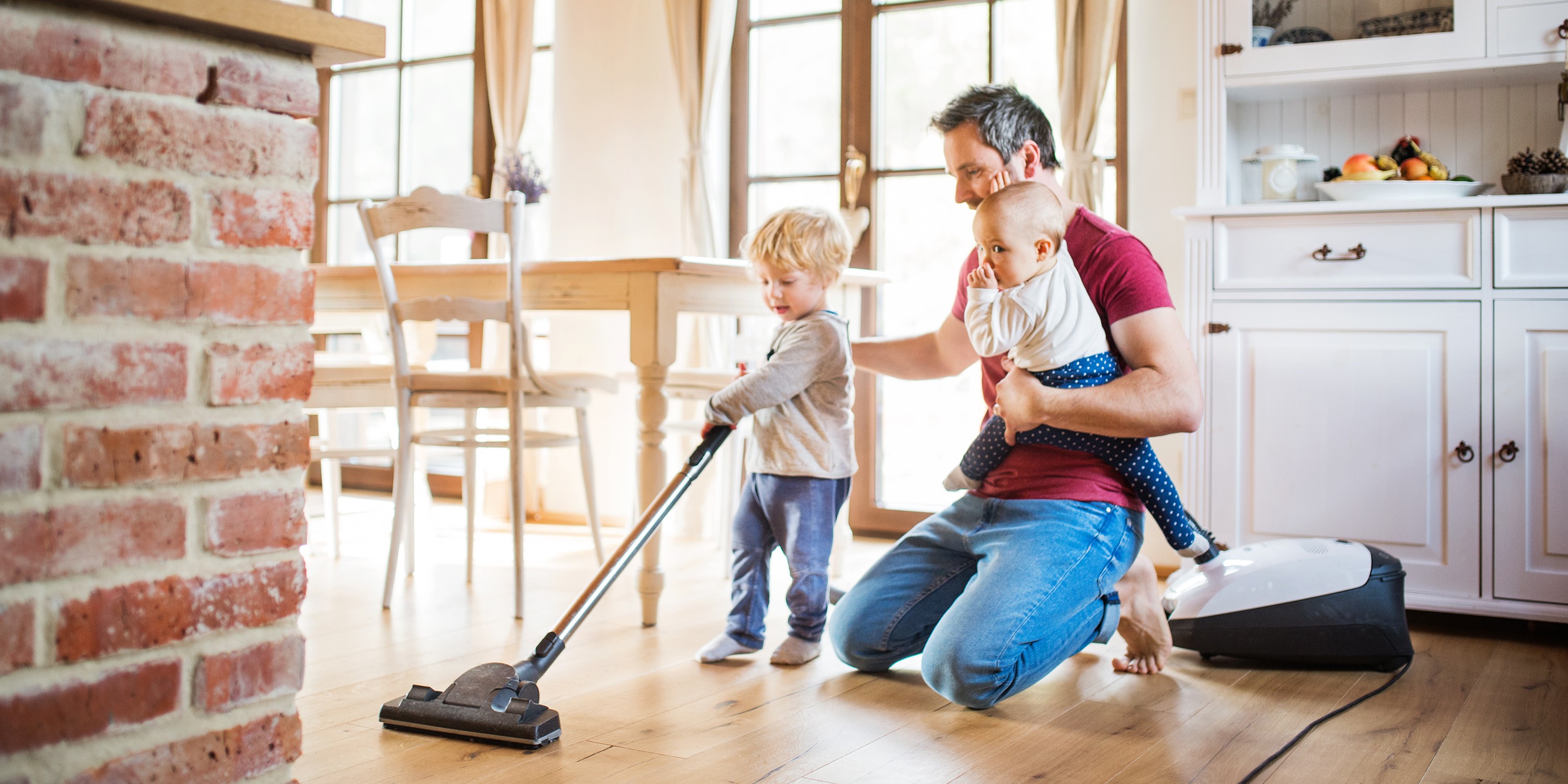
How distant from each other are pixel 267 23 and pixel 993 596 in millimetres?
1276

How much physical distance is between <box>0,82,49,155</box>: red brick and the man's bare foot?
167cm

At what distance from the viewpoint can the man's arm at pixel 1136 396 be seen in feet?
5.74

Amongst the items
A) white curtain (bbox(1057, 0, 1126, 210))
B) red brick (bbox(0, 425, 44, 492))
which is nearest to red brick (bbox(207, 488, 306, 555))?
red brick (bbox(0, 425, 44, 492))

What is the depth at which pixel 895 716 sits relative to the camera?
1.80m

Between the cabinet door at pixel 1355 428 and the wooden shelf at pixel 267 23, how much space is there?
6.84 feet

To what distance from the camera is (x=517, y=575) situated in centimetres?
252

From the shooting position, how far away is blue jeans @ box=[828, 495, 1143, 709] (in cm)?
176

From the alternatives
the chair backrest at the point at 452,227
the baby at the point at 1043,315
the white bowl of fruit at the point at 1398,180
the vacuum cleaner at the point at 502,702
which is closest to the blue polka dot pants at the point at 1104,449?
the baby at the point at 1043,315

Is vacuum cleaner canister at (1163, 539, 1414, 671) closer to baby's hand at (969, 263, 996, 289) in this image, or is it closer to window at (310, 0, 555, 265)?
baby's hand at (969, 263, 996, 289)

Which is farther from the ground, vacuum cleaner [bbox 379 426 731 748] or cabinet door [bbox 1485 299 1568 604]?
cabinet door [bbox 1485 299 1568 604]

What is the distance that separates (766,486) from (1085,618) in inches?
24.8

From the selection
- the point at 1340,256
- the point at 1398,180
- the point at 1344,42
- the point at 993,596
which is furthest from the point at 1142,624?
the point at 1344,42

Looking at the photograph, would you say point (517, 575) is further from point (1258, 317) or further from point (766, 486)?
point (1258, 317)

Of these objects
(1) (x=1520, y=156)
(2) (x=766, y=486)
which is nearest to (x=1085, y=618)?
(2) (x=766, y=486)
